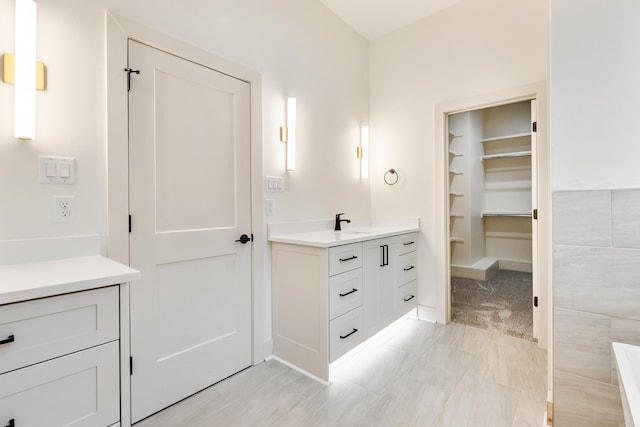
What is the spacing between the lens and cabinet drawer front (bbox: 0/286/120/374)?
0.81m

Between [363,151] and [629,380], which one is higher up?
[363,151]

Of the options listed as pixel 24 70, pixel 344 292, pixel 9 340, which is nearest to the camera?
pixel 9 340

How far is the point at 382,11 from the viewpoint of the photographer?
2.77 meters

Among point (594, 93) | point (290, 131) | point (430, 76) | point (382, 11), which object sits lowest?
point (594, 93)

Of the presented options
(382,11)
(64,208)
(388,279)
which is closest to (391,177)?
(388,279)

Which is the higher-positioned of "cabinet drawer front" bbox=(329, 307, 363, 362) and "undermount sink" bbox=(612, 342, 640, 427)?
"undermount sink" bbox=(612, 342, 640, 427)

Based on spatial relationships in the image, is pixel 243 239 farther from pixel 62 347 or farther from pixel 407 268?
pixel 407 268

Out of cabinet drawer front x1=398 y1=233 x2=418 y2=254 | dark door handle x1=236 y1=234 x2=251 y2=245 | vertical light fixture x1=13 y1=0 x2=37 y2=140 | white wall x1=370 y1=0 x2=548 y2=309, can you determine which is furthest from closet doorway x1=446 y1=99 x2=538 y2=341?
vertical light fixture x1=13 y1=0 x2=37 y2=140

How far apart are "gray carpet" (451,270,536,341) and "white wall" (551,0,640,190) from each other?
1727 mm

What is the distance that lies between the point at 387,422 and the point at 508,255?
4310 millimetres

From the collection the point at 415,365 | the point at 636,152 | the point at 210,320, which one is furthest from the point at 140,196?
the point at 636,152

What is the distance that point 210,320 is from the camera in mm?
1819

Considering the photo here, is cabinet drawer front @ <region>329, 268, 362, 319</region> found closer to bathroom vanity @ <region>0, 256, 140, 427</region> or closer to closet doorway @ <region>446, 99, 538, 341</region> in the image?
bathroom vanity @ <region>0, 256, 140, 427</region>

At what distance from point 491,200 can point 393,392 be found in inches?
165
